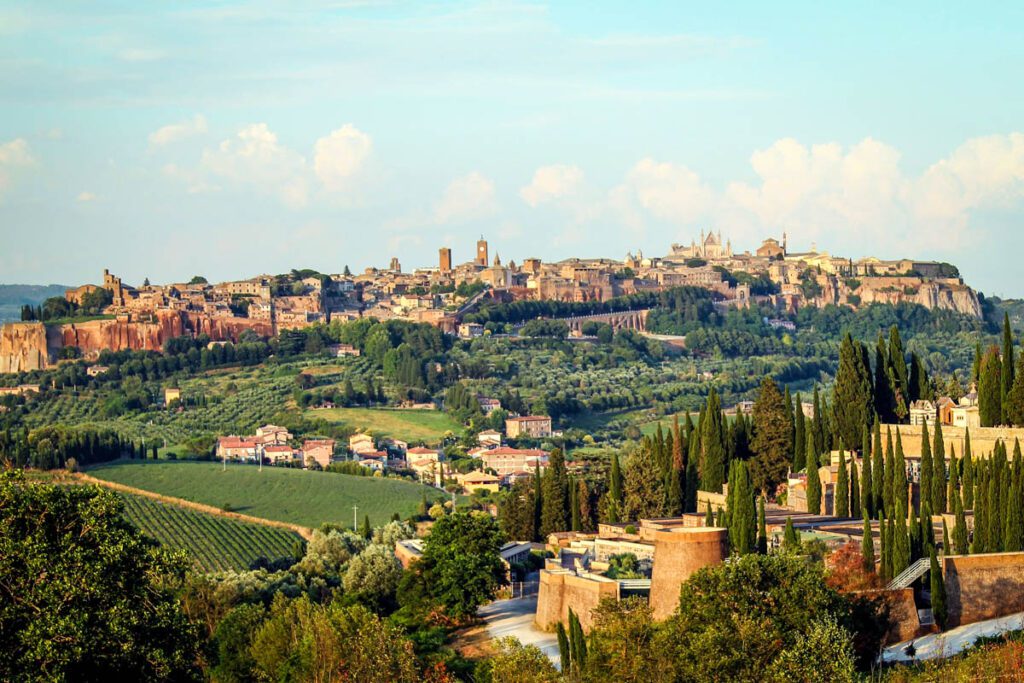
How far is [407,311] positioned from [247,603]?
86.5 m

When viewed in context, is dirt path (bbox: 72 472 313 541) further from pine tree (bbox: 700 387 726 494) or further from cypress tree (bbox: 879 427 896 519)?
cypress tree (bbox: 879 427 896 519)

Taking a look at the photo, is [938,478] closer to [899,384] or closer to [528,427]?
[899,384]

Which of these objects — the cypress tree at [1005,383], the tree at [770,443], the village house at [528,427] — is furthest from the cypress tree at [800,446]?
the village house at [528,427]

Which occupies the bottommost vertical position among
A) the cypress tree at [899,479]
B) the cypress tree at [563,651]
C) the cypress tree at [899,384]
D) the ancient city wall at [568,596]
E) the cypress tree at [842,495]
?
the cypress tree at [563,651]

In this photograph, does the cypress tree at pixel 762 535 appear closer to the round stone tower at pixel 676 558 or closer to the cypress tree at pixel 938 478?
the round stone tower at pixel 676 558

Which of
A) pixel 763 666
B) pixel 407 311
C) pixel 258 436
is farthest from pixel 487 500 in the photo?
pixel 407 311

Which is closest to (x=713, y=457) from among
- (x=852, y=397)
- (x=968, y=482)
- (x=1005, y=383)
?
(x=852, y=397)

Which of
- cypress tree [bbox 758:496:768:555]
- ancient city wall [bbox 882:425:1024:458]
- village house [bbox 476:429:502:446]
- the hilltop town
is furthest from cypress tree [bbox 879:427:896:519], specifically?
the hilltop town

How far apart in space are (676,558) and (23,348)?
310 feet

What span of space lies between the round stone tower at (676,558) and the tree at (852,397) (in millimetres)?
12315

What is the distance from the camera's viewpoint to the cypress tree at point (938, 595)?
28.8 metres

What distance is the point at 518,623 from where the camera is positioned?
34.2 metres

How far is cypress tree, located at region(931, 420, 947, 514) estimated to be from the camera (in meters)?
34.8

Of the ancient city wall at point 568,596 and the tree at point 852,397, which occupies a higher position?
the tree at point 852,397
